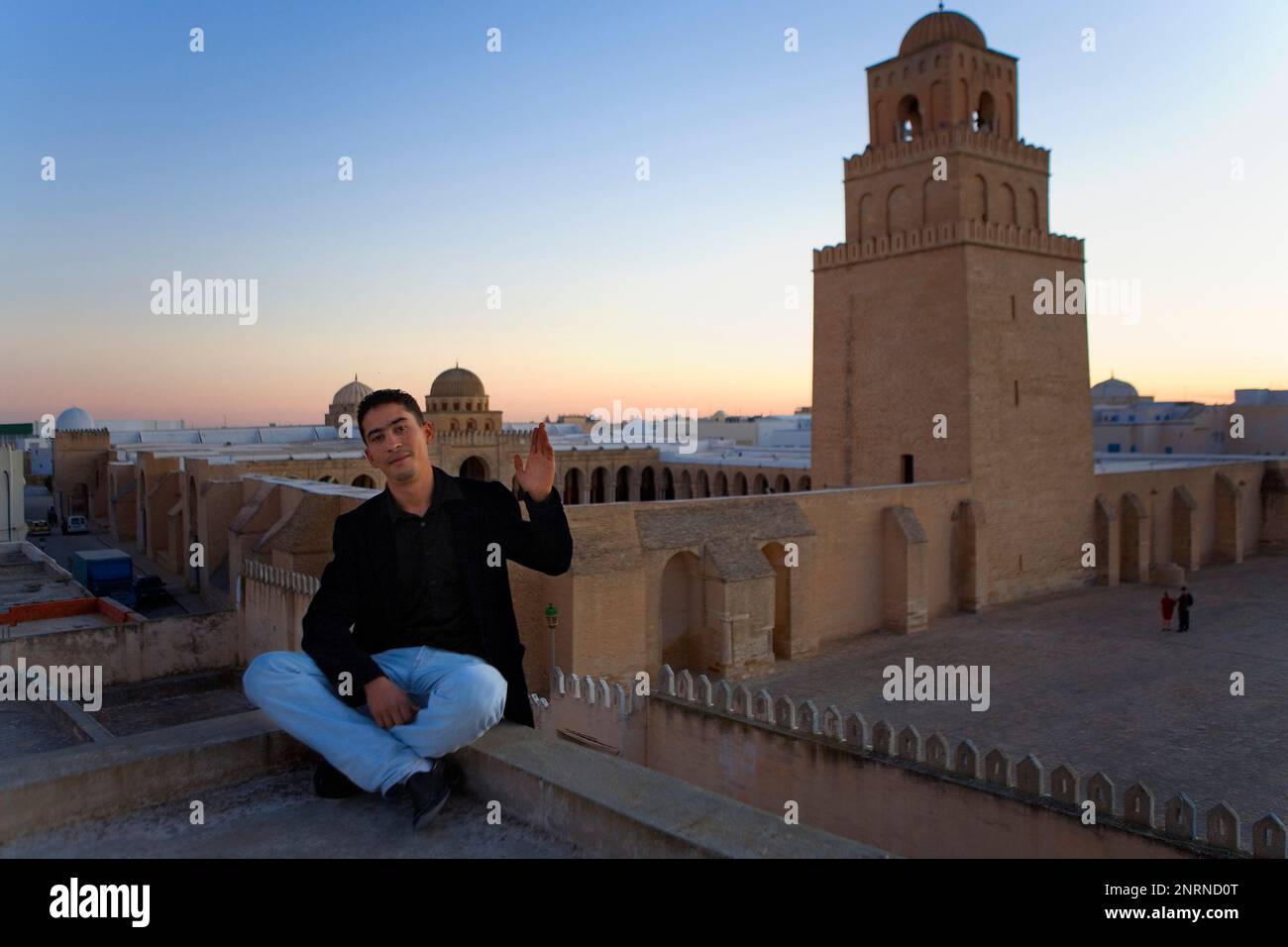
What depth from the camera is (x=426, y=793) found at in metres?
3.16

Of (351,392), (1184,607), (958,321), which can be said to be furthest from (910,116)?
(351,392)

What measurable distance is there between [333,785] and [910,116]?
830 inches

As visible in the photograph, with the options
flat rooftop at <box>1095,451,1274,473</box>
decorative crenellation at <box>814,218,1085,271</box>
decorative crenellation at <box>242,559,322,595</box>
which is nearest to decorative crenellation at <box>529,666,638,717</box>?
decorative crenellation at <box>242,559,322,595</box>

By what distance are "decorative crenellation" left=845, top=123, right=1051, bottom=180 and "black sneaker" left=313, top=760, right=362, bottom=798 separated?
753 inches

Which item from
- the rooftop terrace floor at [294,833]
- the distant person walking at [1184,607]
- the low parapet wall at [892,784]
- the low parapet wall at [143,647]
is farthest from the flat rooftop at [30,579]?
the distant person walking at [1184,607]

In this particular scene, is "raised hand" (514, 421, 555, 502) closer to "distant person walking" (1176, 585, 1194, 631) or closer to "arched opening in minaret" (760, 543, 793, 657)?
"arched opening in minaret" (760, 543, 793, 657)

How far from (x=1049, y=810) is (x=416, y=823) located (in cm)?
576

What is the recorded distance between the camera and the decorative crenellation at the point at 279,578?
12.0m

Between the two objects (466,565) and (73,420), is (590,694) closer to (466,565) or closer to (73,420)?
(466,565)

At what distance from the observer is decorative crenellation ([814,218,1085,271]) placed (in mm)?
Result: 19297

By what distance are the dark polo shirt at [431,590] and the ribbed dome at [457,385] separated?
33749mm

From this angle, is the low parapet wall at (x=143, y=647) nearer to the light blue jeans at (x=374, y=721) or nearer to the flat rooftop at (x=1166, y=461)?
the light blue jeans at (x=374, y=721)
